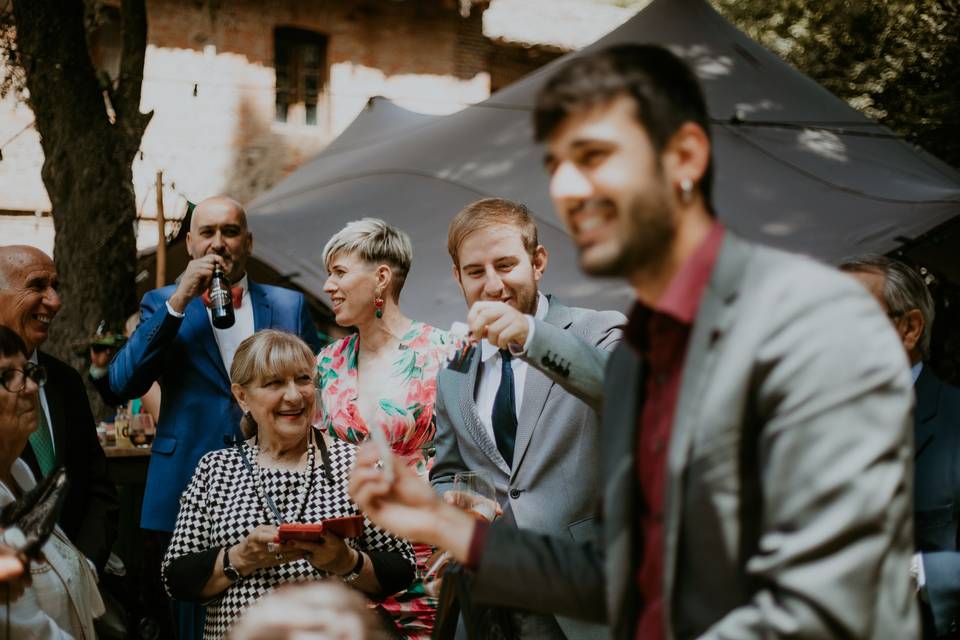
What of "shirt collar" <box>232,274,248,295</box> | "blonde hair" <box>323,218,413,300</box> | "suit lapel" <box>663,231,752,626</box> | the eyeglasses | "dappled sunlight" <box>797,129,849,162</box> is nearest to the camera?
"suit lapel" <box>663,231,752,626</box>

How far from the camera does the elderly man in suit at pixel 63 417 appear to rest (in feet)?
12.4

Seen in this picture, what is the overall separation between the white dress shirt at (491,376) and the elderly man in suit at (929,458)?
116 cm

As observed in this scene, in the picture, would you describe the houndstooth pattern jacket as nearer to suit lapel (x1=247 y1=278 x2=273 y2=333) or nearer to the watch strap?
the watch strap

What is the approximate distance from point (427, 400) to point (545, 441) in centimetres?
103

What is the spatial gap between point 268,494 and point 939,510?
2071 mm

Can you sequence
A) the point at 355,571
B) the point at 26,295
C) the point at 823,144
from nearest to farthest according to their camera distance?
the point at 355,571 < the point at 26,295 < the point at 823,144

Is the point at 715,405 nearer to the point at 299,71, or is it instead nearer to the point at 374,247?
the point at 374,247

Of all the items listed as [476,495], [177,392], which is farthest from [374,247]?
[476,495]

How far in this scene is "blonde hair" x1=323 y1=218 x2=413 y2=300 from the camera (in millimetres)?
4281

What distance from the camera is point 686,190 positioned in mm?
1454

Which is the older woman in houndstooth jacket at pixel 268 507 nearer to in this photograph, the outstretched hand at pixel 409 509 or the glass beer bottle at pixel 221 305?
the glass beer bottle at pixel 221 305

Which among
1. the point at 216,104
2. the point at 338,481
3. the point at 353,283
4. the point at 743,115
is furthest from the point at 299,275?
the point at 216,104

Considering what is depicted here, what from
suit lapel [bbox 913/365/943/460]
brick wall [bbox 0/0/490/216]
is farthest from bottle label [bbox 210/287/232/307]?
brick wall [bbox 0/0/490/216]

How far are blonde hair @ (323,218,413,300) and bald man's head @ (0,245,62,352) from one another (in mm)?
1033
